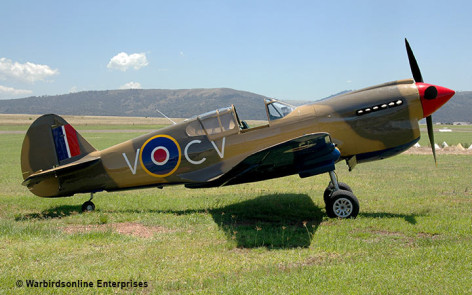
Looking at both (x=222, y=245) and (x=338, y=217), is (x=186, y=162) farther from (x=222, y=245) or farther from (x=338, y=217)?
(x=338, y=217)

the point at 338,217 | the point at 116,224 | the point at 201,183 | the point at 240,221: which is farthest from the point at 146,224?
the point at 338,217

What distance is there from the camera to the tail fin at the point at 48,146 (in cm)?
830

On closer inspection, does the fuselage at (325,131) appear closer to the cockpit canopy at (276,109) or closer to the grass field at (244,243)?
the cockpit canopy at (276,109)

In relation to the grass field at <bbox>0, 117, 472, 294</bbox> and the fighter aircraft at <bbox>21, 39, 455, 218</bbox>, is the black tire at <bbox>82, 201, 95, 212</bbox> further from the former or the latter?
the fighter aircraft at <bbox>21, 39, 455, 218</bbox>

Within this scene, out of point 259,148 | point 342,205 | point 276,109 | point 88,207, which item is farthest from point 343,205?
point 88,207

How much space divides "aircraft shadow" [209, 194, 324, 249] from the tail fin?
3.62m

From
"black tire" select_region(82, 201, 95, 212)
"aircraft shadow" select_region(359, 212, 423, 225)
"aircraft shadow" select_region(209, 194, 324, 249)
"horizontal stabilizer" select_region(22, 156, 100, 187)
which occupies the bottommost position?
"aircraft shadow" select_region(359, 212, 423, 225)

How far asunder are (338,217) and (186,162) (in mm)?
3351

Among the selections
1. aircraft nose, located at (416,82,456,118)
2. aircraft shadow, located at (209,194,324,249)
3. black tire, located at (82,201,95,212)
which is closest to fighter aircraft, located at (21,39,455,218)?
aircraft nose, located at (416,82,456,118)

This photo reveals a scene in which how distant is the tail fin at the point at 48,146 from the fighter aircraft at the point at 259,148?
23mm

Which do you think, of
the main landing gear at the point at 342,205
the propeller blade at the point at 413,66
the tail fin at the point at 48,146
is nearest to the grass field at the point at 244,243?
the main landing gear at the point at 342,205

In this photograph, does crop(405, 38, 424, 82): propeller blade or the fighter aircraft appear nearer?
the fighter aircraft

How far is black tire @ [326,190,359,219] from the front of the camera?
7199 mm

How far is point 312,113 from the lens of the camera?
746 cm
